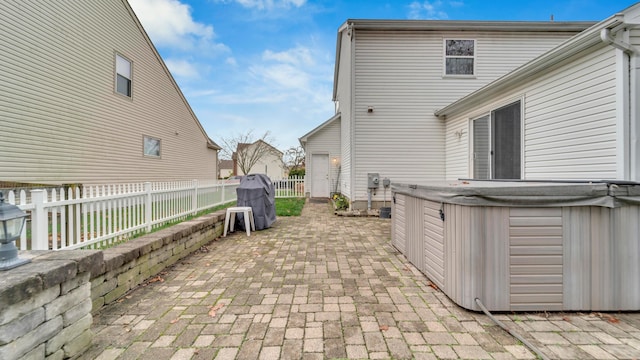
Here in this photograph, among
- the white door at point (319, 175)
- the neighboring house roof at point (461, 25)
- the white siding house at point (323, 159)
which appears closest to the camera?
the neighboring house roof at point (461, 25)

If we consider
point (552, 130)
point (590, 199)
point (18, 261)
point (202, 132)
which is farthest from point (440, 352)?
point (202, 132)

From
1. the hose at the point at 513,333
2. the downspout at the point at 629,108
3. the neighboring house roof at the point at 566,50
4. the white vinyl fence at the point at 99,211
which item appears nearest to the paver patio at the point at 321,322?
the hose at the point at 513,333

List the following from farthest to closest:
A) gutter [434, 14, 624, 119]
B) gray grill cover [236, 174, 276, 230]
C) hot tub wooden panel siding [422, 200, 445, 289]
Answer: gray grill cover [236, 174, 276, 230] < gutter [434, 14, 624, 119] < hot tub wooden panel siding [422, 200, 445, 289]

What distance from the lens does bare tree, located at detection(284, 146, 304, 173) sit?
29611mm

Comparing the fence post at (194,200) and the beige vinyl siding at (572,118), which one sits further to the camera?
the fence post at (194,200)

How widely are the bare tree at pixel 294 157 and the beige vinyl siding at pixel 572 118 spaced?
81.1ft

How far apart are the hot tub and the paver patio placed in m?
0.17

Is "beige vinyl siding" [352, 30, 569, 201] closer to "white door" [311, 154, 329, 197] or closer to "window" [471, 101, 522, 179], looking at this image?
"window" [471, 101, 522, 179]

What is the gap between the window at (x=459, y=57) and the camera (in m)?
7.88

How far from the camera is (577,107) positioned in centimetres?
407

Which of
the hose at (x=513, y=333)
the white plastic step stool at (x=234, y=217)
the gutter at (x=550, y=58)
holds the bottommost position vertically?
the hose at (x=513, y=333)

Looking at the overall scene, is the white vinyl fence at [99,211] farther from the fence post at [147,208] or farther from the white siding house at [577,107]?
the white siding house at [577,107]

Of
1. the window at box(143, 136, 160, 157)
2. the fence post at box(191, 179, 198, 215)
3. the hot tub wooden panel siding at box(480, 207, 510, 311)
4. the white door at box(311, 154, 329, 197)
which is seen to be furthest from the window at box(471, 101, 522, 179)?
the window at box(143, 136, 160, 157)

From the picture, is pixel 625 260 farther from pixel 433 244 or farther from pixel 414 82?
pixel 414 82
